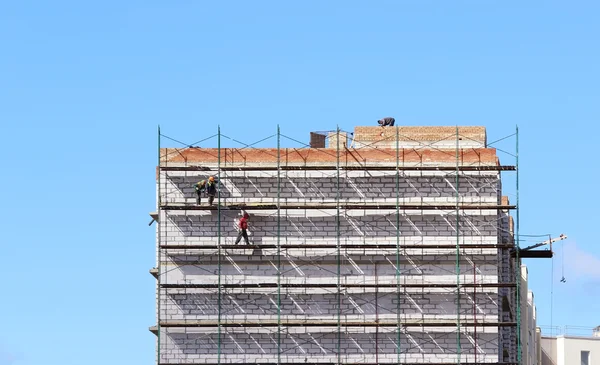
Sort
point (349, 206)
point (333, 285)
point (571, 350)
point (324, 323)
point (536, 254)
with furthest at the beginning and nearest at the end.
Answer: point (571, 350), point (536, 254), point (349, 206), point (333, 285), point (324, 323)

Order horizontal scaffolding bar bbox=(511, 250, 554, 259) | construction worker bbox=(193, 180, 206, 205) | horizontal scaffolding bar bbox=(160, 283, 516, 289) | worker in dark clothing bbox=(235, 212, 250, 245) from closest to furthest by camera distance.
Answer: horizontal scaffolding bar bbox=(160, 283, 516, 289) < worker in dark clothing bbox=(235, 212, 250, 245) < construction worker bbox=(193, 180, 206, 205) < horizontal scaffolding bar bbox=(511, 250, 554, 259)

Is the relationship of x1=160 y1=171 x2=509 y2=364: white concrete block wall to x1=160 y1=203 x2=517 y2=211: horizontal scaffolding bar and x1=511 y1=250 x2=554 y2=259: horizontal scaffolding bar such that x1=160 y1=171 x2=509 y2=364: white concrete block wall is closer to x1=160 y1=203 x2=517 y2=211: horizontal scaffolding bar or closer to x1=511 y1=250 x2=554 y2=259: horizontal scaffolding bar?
x1=160 y1=203 x2=517 y2=211: horizontal scaffolding bar

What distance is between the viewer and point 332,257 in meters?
72.9

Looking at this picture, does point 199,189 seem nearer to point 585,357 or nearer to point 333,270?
point 333,270

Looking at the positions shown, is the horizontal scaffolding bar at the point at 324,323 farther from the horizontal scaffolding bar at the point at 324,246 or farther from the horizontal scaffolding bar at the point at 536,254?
the horizontal scaffolding bar at the point at 536,254

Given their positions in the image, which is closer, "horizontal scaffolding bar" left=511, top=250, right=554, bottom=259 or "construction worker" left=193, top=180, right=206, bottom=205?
"construction worker" left=193, top=180, right=206, bottom=205

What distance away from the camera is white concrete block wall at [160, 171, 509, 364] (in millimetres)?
72438

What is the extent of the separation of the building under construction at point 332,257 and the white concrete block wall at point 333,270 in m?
0.05

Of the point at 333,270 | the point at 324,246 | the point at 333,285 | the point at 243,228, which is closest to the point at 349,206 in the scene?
the point at 324,246

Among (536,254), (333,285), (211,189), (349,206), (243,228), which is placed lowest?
(333,285)

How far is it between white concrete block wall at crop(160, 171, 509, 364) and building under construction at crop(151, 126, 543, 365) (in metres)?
0.05

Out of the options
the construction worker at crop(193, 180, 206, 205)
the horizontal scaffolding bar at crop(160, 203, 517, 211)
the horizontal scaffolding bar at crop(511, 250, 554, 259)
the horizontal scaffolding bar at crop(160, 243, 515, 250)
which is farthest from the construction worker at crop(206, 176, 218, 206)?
the horizontal scaffolding bar at crop(511, 250, 554, 259)

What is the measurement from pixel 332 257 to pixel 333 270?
0.60 meters

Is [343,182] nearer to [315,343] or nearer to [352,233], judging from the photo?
[352,233]
